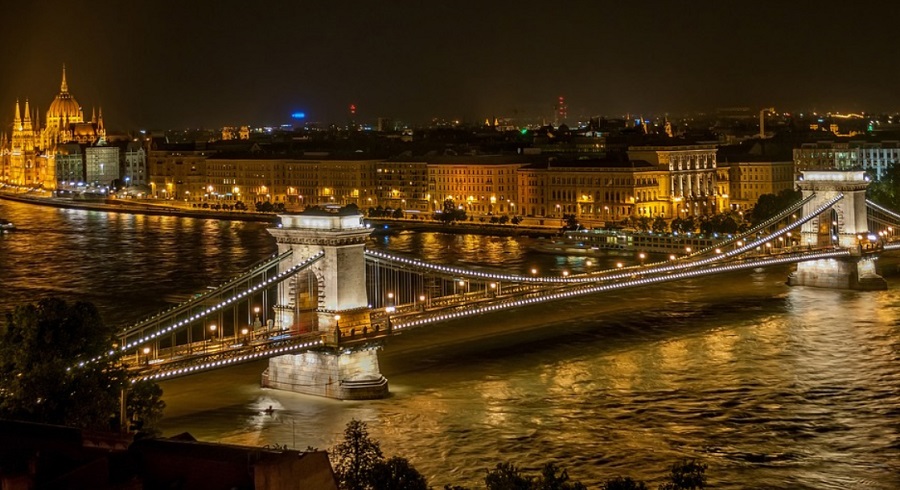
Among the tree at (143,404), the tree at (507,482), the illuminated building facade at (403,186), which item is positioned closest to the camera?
the tree at (507,482)

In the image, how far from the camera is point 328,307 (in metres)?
20.1

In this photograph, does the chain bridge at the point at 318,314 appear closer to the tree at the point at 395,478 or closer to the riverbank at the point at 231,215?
the tree at the point at 395,478

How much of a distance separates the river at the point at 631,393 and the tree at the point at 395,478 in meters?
3.90

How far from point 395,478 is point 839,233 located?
24770 millimetres

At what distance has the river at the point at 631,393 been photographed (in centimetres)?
1612

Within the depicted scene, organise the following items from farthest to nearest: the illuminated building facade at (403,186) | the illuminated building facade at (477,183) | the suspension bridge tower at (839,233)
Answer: the illuminated building facade at (403,186) < the illuminated building facade at (477,183) < the suspension bridge tower at (839,233)

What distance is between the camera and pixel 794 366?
2158 cm

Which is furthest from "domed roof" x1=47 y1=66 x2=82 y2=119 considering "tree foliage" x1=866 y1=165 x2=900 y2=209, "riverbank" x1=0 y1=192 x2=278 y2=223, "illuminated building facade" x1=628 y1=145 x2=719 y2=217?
"tree foliage" x1=866 y1=165 x2=900 y2=209

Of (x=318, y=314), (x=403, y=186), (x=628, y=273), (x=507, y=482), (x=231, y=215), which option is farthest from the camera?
(x=403, y=186)

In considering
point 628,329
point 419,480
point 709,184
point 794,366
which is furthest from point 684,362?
point 709,184

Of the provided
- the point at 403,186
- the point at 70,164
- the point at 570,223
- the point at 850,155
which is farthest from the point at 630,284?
the point at 70,164

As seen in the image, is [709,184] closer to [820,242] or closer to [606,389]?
[820,242]

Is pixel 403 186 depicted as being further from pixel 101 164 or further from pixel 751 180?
pixel 101 164

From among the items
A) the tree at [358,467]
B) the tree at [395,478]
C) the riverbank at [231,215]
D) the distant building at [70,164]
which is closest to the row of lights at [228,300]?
the tree at [358,467]
